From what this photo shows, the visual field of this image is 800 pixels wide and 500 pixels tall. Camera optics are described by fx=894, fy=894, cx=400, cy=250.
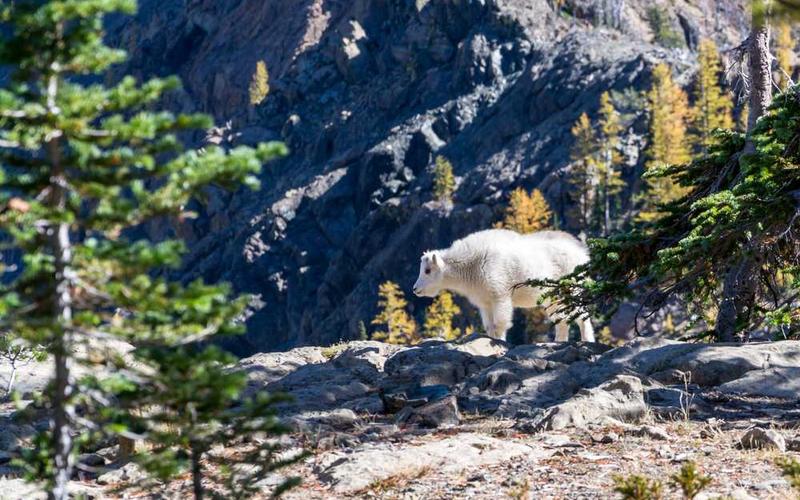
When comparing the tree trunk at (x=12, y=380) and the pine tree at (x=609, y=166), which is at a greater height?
the pine tree at (x=609, y=166)

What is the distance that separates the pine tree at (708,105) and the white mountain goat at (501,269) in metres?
64.1

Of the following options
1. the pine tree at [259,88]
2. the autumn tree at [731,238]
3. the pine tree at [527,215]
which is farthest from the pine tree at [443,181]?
the autumn tree at [731,238]

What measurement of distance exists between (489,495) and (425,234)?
90.2 meters

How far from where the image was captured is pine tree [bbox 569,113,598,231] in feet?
276

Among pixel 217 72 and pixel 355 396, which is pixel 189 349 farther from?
pixel 217 72

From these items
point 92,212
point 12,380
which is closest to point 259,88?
point 12,380

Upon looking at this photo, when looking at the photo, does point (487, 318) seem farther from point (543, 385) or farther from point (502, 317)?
point (543, 385)

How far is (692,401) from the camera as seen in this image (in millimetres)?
8992

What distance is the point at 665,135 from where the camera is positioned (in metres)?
79.2

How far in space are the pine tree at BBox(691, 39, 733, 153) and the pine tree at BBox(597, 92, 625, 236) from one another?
23.8 feet

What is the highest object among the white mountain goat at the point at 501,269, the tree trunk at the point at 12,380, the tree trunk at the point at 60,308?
the white mountain goat at the point at 501,269

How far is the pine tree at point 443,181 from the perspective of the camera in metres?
98.1

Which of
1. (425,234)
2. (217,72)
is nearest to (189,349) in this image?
(425,234)

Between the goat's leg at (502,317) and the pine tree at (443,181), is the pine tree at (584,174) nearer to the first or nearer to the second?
the pine tree at (443,181)
